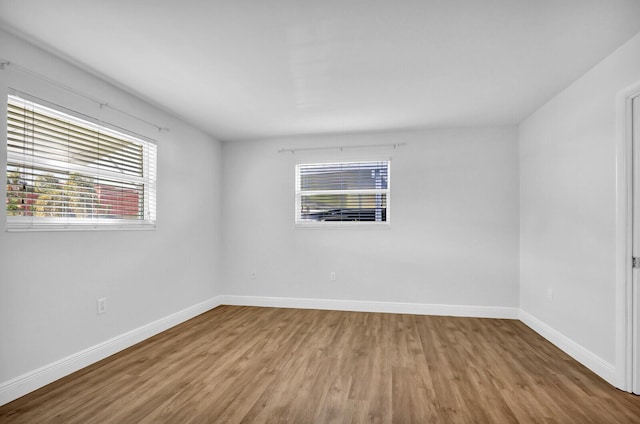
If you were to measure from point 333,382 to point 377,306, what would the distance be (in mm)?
2135

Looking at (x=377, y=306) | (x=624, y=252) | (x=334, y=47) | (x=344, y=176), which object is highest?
(x=334, y=47)

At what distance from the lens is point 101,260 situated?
9.45ft

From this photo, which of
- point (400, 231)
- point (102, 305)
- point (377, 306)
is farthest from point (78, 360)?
point (400, 231)

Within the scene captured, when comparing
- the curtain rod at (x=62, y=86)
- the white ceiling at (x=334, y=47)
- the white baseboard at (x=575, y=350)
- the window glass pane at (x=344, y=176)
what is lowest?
the white baseboard at (x=575, y=350)

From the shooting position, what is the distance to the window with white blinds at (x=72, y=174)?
7.45 feet

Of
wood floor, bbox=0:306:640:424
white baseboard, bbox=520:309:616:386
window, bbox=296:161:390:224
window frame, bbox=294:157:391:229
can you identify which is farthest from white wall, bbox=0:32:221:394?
white baseboard, bbox=520:309:616:386

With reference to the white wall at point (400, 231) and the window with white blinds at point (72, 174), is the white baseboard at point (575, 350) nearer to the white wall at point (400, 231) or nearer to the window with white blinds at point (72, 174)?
the white wall at point (400, 231)

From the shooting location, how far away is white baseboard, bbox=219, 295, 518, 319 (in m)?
4.21

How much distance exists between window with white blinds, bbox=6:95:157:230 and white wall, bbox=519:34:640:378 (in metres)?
4.15

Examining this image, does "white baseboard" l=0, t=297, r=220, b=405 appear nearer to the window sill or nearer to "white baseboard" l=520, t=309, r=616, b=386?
the window sill

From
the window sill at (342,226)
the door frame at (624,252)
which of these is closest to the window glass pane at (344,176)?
the window sill at (342,226)

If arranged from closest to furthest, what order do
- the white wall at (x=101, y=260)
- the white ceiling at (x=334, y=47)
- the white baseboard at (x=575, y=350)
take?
the white ceiling at (x=334, y=47), the white wall at (x=101, y=260), the white baseboard at (x=575, y=350)

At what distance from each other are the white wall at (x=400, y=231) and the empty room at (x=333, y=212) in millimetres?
29

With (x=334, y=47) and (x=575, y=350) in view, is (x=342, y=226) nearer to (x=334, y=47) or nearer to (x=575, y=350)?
→ (x=334, y=47)
